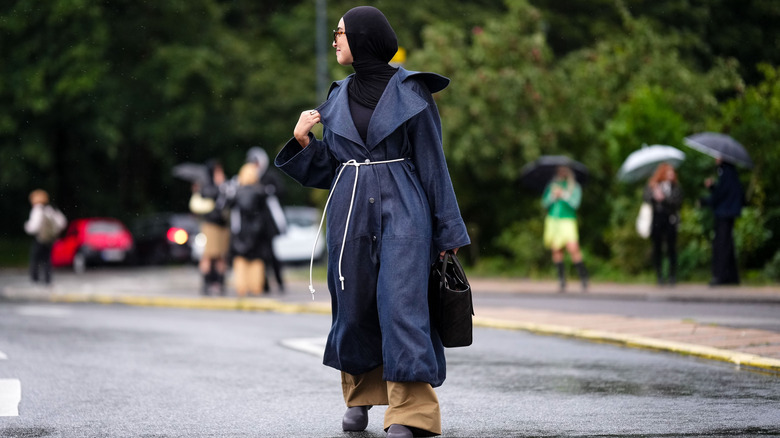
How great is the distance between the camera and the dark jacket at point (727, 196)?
1617 centimetres

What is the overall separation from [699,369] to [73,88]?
85.1 ft

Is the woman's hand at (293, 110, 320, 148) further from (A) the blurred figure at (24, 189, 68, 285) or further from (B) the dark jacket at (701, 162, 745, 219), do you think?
(A) the blurred figure at (24, 189, 68, 285)

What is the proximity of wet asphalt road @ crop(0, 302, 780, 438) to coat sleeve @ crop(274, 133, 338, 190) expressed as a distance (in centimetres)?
119

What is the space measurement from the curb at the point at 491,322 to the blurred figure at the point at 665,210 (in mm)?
5189

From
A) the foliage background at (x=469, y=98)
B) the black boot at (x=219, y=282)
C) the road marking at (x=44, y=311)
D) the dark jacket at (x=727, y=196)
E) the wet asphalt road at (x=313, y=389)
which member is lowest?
the wet asphalt road at (x=313, y=389)

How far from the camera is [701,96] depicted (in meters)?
22.2

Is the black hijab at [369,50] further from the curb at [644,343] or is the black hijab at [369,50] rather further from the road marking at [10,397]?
the curb at [644,343]

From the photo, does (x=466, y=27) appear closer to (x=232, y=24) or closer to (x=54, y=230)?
(x=232, y=24)

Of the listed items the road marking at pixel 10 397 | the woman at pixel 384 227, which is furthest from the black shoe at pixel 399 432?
the road marking at pixel 10 397

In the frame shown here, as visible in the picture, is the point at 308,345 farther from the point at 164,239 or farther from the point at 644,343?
the point at 164,239

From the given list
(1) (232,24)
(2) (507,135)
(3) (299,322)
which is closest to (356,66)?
(3) (299,322)

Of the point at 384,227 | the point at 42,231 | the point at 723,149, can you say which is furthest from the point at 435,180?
the point at 42,231

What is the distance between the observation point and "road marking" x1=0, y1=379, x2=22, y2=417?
21.1 feet

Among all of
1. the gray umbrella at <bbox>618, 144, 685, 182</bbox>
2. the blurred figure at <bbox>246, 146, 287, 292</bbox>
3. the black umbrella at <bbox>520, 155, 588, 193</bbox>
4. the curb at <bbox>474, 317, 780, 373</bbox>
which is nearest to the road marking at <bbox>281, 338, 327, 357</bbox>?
the curb at <bbox>474, 317, 780, 373</bbox>
